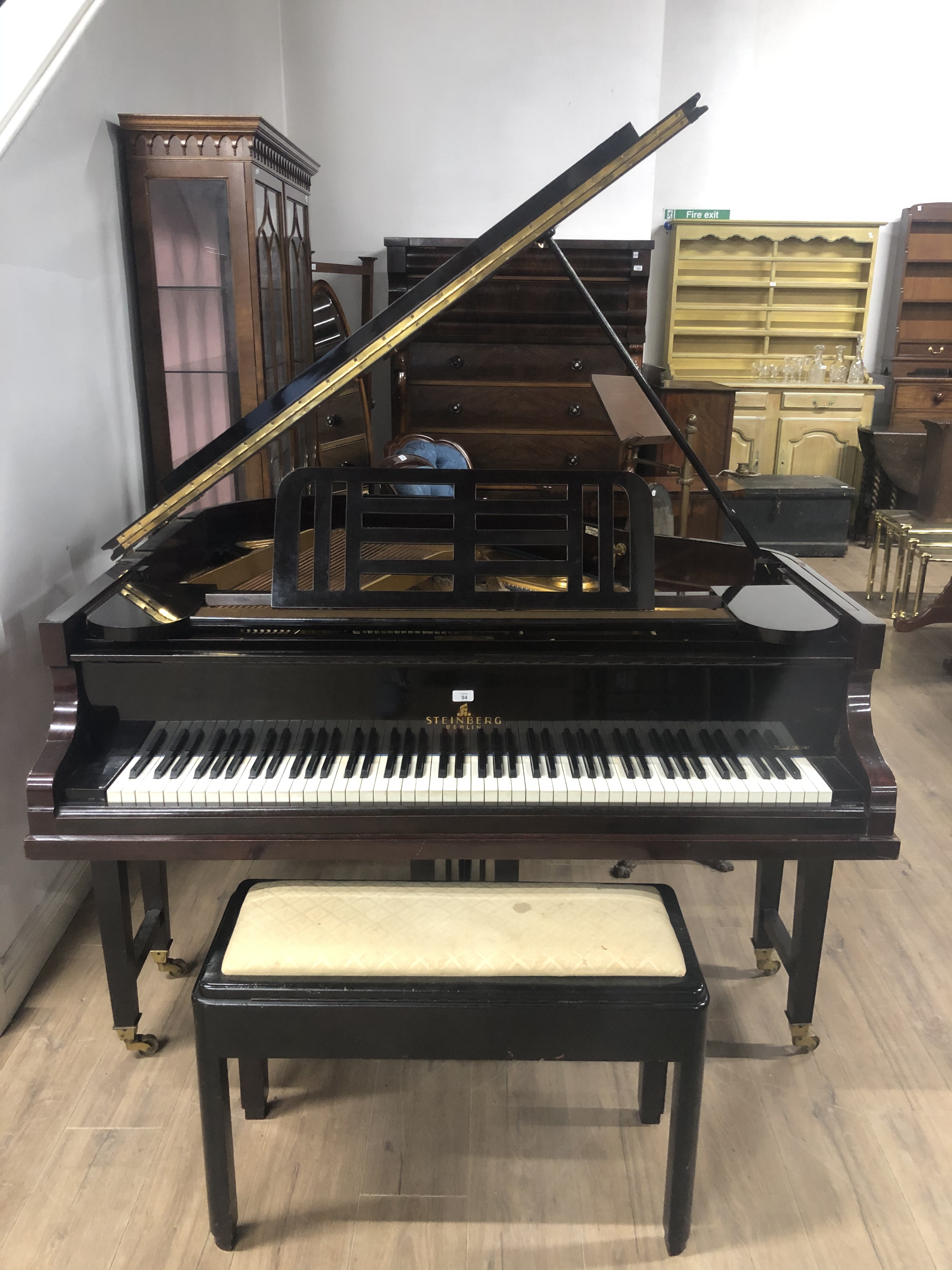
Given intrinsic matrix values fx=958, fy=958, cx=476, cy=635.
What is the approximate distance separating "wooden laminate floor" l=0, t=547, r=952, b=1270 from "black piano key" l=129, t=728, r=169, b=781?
0.73m

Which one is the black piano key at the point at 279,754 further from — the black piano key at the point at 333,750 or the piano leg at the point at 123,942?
the piano leg at the point at 123,942

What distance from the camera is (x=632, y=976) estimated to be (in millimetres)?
1544

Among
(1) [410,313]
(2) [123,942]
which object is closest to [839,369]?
(1) [410,313]

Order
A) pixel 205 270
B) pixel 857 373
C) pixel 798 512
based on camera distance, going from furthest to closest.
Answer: pixel 857 373 < pixel 798 512 < pixel 205 270

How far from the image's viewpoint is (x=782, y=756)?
187 cm

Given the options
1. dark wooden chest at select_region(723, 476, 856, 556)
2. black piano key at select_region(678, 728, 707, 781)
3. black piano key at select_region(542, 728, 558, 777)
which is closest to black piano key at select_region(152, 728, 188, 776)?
black piano key at select_region(542, 728, 558, 777)

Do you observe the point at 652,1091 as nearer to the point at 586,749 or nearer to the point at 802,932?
the point at 802,932

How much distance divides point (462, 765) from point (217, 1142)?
75cm

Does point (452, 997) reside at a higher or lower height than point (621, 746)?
lower

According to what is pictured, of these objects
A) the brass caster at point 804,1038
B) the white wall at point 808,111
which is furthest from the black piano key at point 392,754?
the white wall at point 808,111

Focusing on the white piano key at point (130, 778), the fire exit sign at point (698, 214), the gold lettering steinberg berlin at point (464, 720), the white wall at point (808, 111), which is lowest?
the white piano key at point (130, 778)

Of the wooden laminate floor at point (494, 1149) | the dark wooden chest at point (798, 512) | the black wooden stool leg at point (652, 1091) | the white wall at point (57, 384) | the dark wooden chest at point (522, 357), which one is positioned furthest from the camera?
the dark wooden chest at point (798, 512)

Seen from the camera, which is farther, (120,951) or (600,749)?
(120,951)

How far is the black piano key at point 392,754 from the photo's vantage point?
5.94 feet
